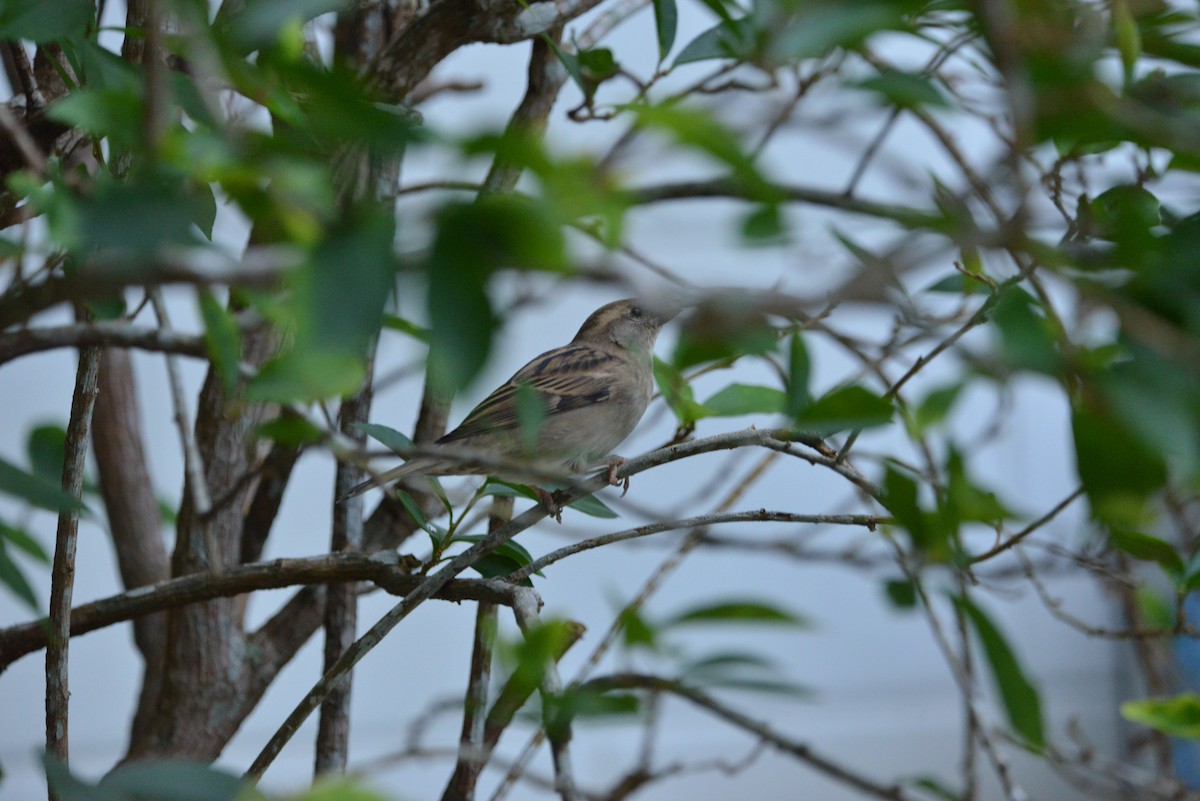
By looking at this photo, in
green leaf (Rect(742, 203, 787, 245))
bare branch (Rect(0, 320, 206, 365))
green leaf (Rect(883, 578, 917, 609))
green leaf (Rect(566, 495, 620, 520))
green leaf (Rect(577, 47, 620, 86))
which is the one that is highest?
green leaf (Rect(577, 47, 620, 86))

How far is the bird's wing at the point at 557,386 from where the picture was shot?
5.82 feet

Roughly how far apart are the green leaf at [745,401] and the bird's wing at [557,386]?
2.26 ft

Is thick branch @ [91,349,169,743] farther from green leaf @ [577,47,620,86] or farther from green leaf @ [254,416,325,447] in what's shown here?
green leaf @ [254,416,325,447]

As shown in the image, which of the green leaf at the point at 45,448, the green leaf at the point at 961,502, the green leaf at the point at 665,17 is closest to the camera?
the green leaf at the point at 961,502

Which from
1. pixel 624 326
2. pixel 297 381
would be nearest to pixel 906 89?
pixel 297 381

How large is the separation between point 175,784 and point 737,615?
310 millimetres

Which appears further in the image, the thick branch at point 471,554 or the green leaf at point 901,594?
the green leaf at point 901,594

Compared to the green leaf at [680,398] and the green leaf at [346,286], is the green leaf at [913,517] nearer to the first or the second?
the green leaf at [346,286]

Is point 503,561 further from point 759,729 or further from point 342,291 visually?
point 342,291

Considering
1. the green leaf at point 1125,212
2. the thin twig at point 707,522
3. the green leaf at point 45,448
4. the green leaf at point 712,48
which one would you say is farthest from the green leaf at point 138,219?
the green leaf at point 45,448

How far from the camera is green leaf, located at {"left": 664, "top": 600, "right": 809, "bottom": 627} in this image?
0.60m

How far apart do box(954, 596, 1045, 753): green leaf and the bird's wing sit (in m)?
1.32

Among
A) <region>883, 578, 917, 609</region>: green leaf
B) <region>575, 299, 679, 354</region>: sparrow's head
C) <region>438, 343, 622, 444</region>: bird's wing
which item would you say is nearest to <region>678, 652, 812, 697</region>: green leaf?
<region>883, 578, 917, 609</region>: green leaf

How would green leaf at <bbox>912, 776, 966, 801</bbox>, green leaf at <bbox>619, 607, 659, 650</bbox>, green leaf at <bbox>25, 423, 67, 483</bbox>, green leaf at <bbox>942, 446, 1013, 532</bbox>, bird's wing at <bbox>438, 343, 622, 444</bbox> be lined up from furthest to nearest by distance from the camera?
bird's wing at <bbox>438, 343, 622, 444</bbox>, green leaf at <bbox>25, 423, 67, 483</bbox>, green leaf at <bbox>912, 776, 966, 801</bbox>, green leaf at <bbox>619, 607, 659, 650</bbox>, green leaf at <bbox>942, 446, 1013, 532</bbox>
